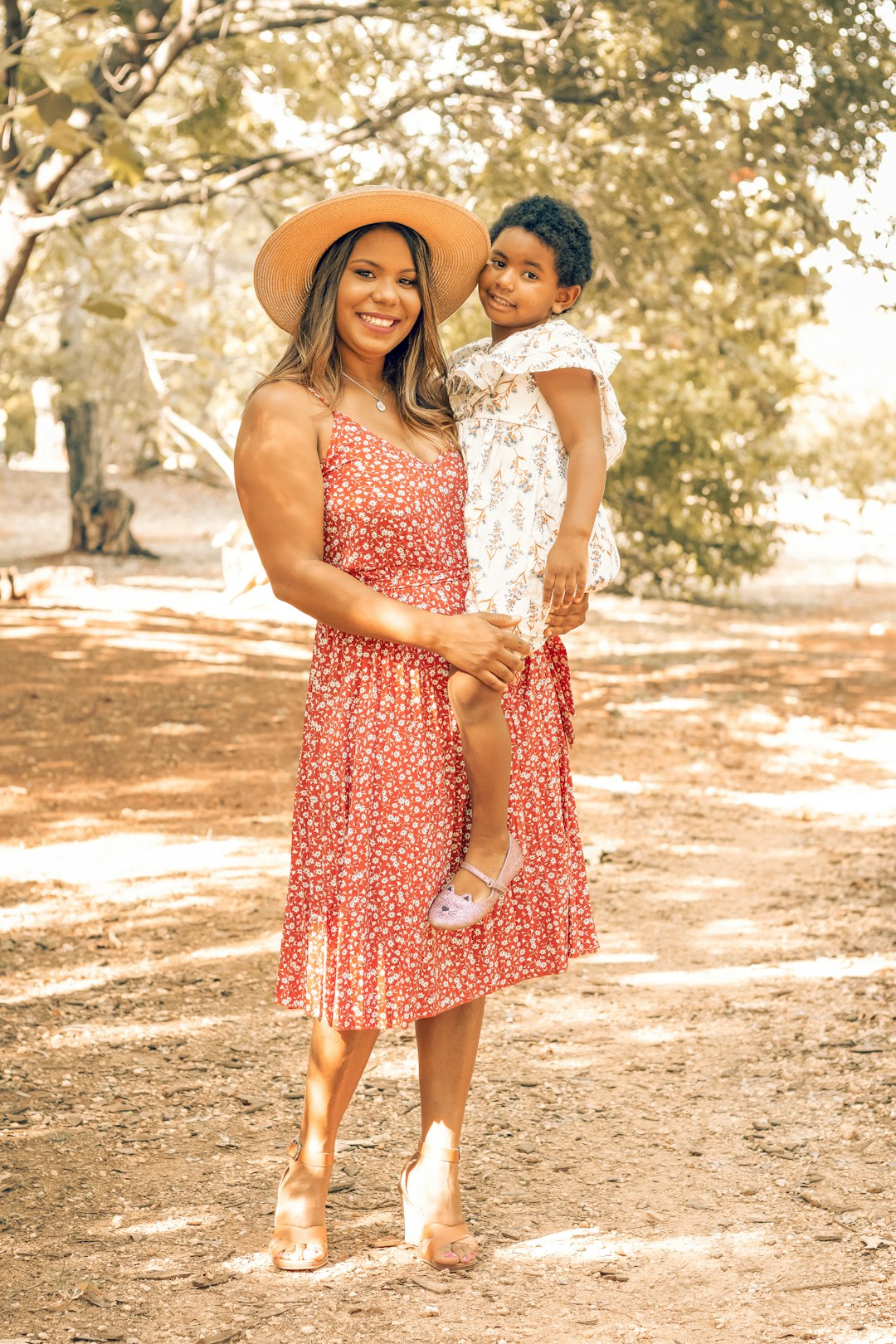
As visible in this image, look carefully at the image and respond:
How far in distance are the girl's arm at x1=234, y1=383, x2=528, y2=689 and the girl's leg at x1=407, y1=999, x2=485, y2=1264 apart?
28.2 inches

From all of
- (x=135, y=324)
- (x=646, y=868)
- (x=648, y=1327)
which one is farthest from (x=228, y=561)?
(x=648, y=1327)

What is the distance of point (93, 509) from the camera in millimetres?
17734

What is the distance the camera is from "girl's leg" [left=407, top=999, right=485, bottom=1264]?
2.85 meters

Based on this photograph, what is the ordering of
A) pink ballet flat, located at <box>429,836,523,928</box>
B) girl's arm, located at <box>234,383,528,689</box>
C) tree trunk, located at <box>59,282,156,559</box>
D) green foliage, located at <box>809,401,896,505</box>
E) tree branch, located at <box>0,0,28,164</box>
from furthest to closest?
tree trunk, located at <box>59,282,156,559</box>, green foliage, located at <box>809,401,896,505</box>, tree branch, located at <box>0,0,28,164</box>, pink ballet flat, located at <box>429,836,523,928</box>, girl's arm, located at <box>234,383,528,689</box>

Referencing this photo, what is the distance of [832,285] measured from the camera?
23.8 feet

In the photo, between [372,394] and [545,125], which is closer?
[372,394]

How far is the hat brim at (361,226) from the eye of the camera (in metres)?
2.70

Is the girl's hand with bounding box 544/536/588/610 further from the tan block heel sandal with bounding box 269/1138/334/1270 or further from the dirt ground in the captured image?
the dirt ground

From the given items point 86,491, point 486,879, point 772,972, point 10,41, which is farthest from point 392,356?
point 86,491

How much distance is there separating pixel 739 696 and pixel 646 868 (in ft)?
14.7

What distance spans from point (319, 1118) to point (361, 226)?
1731mm

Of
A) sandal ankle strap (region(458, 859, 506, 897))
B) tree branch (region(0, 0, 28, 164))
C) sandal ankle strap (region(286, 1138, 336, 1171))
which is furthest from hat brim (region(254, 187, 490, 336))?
tree branch (region(0, 0, 28, 164))

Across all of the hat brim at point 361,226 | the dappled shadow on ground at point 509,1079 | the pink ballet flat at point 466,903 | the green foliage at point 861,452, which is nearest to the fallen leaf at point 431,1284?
the dappled shadow on ground at point 509,1079

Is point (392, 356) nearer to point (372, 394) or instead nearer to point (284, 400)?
point (372, 394)
